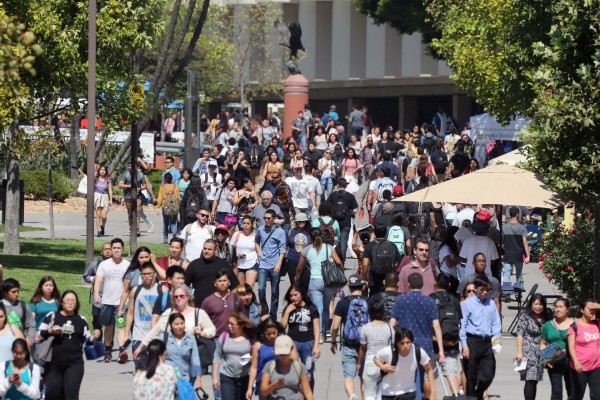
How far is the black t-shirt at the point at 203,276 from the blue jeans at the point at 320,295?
2601 millimetres

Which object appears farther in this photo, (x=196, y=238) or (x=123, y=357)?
(x=196, y=238)

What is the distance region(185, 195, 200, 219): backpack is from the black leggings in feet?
42.9

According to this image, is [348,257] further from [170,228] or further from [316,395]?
[316,395]

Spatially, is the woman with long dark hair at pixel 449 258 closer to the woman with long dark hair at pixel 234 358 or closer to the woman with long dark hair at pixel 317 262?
the woman with long dark hair at pixel 317 262

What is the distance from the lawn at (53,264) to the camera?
22734 mm

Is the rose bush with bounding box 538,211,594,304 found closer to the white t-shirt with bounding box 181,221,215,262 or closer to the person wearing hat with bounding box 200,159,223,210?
the white t-shirt with bounding box 181,221,215,262

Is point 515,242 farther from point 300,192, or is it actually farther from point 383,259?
point 383,259

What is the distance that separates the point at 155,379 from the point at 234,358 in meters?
1.88

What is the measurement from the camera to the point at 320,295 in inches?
760

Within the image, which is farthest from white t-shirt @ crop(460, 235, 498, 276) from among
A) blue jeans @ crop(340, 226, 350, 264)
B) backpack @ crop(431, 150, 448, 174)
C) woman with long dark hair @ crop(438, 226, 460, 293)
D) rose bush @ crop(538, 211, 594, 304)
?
backpack @ crop(431, 150, 448, 174)

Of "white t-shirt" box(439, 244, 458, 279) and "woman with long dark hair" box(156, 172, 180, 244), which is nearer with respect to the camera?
"white t-shirt" box(439, 244, 458, 279)

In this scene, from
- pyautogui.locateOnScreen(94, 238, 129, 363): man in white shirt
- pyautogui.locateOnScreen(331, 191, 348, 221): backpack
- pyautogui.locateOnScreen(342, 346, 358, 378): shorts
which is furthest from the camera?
pyautogui.locateOnScreen(331, 191, 348, 221): backpack

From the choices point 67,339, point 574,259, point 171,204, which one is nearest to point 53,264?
point 171,204

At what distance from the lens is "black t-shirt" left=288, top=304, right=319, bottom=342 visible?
49.3ft
